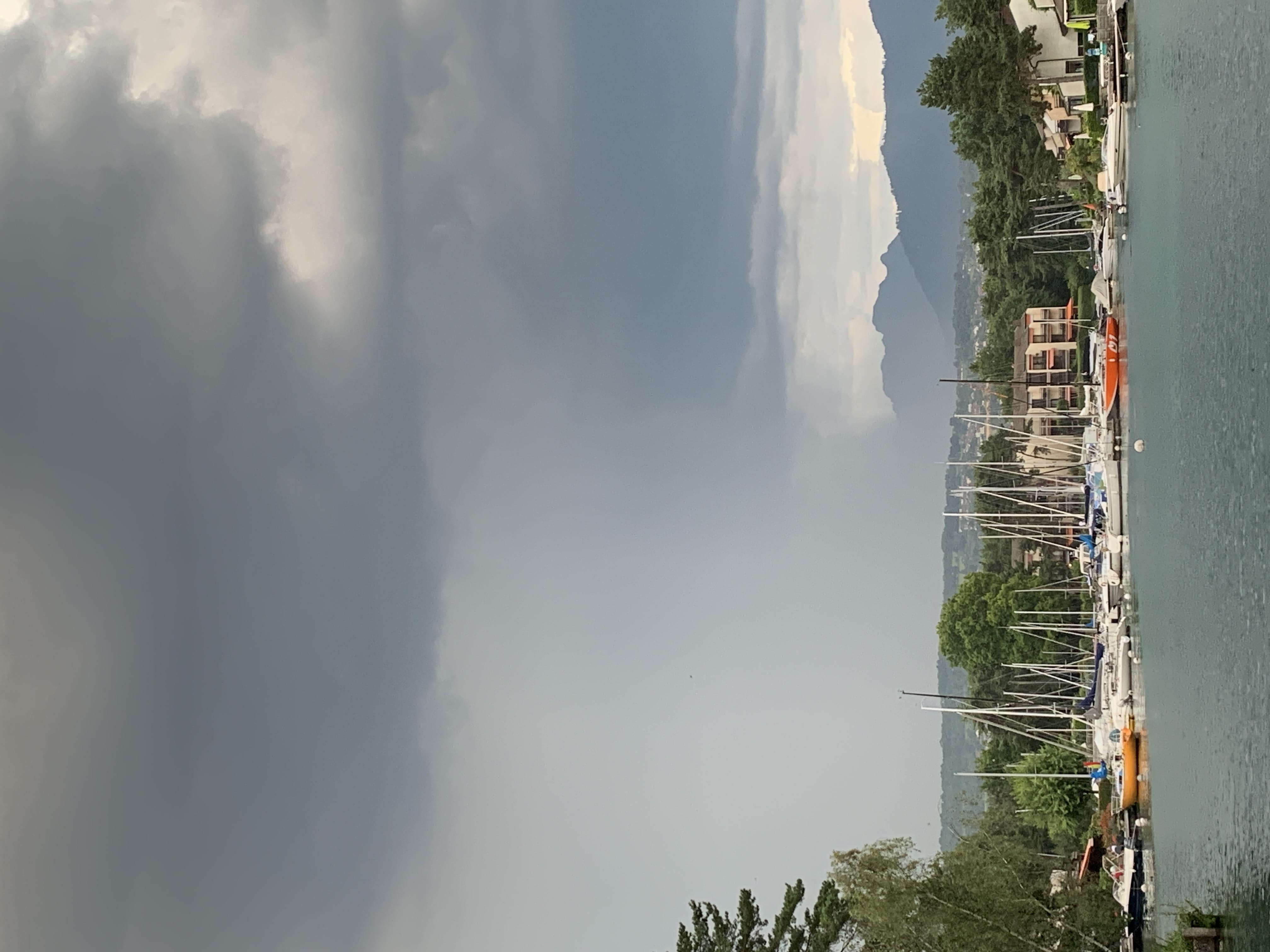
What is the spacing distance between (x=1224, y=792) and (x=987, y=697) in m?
75.1

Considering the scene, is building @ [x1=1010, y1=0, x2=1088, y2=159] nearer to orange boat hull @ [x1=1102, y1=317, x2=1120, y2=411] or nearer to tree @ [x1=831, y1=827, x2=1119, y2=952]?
orange boat hull @ [x1=1102, y1=317, x2=1120, y2=411]

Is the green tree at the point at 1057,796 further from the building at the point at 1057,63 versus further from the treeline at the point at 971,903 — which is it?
the building at the point at 1057,63

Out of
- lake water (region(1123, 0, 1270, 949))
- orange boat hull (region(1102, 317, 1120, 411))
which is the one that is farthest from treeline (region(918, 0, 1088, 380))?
lake water (region(1123, 0, 1270, 949))

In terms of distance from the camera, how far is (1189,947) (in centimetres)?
3412

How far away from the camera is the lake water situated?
3356 cm

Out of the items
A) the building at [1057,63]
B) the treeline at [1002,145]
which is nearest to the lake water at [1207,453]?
the building at [1057,63]

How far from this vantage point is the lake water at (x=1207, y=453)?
3356 centimetres

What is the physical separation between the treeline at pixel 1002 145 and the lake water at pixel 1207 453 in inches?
1193

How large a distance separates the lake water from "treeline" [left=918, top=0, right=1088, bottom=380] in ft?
99.5

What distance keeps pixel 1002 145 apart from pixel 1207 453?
2549 inches

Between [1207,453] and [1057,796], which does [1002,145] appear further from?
[1207,453]

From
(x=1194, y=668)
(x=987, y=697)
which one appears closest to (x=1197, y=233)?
(x=1194, y=668)

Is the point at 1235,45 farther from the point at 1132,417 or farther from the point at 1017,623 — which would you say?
the point at 1017,623

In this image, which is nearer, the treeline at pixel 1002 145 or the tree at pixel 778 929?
the tree at pixel 778 929
